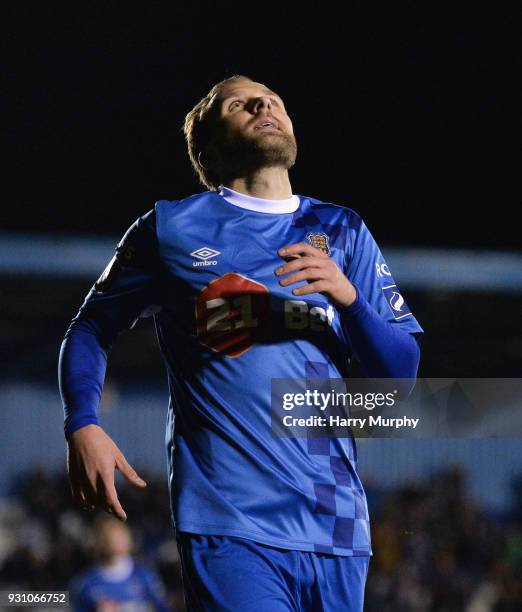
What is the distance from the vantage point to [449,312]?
11.8 m

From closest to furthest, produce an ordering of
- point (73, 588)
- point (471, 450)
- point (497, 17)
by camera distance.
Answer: point (73, 588) < point (497, 17) < point (471, 450)

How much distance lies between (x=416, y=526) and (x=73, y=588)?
148 inches

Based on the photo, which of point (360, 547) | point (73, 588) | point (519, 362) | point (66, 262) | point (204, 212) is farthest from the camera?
point (519, 362)

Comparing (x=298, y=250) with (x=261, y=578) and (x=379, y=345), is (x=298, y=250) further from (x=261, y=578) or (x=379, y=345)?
(x=261, y=578)

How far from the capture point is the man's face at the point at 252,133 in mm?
2453

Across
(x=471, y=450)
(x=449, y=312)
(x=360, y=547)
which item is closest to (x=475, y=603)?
(x=471, y=450)

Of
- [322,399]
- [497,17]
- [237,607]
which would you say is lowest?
[237,607]

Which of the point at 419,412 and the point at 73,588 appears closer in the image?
the point at 419,412

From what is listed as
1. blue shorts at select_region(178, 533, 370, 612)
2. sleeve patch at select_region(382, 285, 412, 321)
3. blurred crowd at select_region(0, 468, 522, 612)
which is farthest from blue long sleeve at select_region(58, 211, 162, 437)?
blurred crowd at select_region(0, 468, 522, 612)

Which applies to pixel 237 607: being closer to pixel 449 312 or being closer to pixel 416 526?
pixel 416 526

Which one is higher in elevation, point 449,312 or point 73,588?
point 449,312

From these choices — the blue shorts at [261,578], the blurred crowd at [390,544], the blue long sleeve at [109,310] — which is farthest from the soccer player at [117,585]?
the blue shorts at [261,578]

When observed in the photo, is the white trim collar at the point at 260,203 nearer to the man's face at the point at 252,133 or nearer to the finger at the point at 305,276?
the man's face at the point at 252,133

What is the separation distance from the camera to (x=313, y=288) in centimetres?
200
